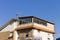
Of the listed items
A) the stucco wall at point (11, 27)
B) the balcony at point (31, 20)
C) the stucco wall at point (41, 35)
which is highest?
the balcony at point (31, 20)

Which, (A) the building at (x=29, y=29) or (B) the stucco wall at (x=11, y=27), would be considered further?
(B) the stucco wall at (x=11, y=27)

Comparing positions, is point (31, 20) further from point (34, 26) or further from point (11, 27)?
point (11, 27)

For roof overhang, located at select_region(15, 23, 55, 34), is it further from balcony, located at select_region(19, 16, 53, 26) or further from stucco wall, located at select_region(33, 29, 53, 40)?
balcony, located at select_region(19, 16, 53, 26)

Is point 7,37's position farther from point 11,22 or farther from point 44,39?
point 44,39

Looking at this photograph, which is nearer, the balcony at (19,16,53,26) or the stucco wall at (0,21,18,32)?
the balcony at (19,16,53,26)

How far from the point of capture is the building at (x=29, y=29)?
96.5ft

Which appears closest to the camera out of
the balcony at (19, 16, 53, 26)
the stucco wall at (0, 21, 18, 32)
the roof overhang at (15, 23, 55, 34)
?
the roof overhang at (15, 23, 55, 34)

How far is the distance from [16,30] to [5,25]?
4.50 meters

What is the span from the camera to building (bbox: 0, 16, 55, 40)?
1158 inches

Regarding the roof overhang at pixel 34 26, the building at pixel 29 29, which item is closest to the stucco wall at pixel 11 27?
the building at pixel 29 29

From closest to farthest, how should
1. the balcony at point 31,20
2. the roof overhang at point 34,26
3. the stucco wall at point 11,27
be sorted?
the roof overhang at point 34,26 < the balcony at point 31,20 < the stucco wall at point 11,27

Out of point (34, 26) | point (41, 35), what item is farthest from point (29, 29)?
point (41, 35)

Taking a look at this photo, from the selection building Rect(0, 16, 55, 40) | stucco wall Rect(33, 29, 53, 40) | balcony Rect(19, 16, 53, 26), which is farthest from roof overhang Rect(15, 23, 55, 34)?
balcony Rect(19, 16, 53, 26)

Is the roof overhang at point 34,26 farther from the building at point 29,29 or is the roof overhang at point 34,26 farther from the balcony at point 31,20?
the balcony at point 31,20
